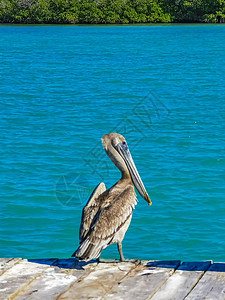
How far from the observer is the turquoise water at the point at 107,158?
8.40 m

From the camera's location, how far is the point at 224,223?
8.80m

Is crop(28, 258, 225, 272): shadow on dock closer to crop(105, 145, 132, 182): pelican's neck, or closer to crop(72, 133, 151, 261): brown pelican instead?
crop(72, 133, 151, 261): brown pelican

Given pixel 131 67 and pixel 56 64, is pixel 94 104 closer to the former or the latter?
pixel 131 67

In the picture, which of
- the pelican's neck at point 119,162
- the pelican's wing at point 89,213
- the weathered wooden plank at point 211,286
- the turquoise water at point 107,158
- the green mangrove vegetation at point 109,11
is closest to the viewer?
the weathered wooden plank at point 211,286

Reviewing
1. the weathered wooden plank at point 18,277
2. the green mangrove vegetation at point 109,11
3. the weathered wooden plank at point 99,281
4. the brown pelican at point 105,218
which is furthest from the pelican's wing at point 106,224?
the green mangrove vegetation at point 109,11

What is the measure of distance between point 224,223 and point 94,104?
950 cm

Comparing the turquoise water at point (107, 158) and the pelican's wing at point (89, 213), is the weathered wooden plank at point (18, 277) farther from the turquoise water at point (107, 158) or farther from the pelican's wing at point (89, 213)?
the turquoise water at point (107, 158)

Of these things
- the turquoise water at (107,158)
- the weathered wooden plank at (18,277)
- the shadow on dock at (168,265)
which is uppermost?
the weathered wooden plank at (18,277)

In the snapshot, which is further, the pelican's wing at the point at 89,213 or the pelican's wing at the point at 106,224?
the pelican's wing at the point at 89,213

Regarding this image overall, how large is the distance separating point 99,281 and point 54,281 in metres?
0.35

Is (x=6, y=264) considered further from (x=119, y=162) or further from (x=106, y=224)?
(x=119, y=162)

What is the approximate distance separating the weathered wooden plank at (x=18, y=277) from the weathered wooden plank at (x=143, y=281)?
0.68 m

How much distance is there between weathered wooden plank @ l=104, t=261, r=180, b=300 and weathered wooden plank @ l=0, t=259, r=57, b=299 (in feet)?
2.22

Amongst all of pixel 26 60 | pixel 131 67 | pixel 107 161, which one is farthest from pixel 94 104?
pixel 26 60
